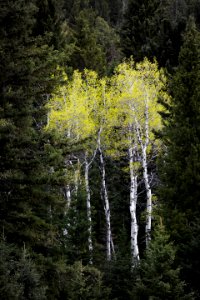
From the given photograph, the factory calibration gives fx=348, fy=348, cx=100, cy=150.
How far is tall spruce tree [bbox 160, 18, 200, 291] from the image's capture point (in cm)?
1095

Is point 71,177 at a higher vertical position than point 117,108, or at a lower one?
lower

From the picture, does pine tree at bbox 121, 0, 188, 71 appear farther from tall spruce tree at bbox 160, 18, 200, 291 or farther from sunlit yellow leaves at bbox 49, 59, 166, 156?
tall spruce tree at bbox 160, 18, 200, 291

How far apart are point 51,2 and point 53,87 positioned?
31.9ft

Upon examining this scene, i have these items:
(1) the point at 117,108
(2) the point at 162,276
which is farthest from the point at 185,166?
(1) the point at 117,108

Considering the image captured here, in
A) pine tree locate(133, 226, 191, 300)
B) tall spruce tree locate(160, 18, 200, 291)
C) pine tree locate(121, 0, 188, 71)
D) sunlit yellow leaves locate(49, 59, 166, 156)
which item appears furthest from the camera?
pine tree locate(121, 0, 188, 71)

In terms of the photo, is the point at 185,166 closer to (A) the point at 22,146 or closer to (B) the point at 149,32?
(A) the point at 22,146

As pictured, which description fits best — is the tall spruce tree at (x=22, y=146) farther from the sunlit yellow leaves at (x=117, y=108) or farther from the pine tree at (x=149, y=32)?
the pine tree at (x=149, y=32)

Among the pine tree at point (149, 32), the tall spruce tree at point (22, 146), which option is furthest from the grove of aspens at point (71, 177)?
the pine tree at point (149, 32)

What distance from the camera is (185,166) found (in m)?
12.0

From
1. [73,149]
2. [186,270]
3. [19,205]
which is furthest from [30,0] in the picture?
[186,270]

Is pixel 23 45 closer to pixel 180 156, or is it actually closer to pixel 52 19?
pixel 180 156

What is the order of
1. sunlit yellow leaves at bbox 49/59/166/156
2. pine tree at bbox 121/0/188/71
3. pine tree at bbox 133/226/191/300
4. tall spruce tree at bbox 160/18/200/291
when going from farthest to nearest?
1. pine tree at bbox 121/0/188/71
2. sunlit yellow leaves at bbox 49/59/166/156
3. tall spruce tree at bbox 160/18/200/291
4. pine tree at bbox 133/226/191/300

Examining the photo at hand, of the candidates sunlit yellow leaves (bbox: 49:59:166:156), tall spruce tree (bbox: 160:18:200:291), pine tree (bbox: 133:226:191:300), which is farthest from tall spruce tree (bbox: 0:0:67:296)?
sunlit yellow leaves (bbox: 49:59:166:156)

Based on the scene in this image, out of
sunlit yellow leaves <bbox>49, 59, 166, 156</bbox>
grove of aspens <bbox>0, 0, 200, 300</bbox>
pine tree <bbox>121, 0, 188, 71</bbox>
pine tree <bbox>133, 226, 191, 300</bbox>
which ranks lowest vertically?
pine tree <bbox>133, 226, 191, 300</bbox>
